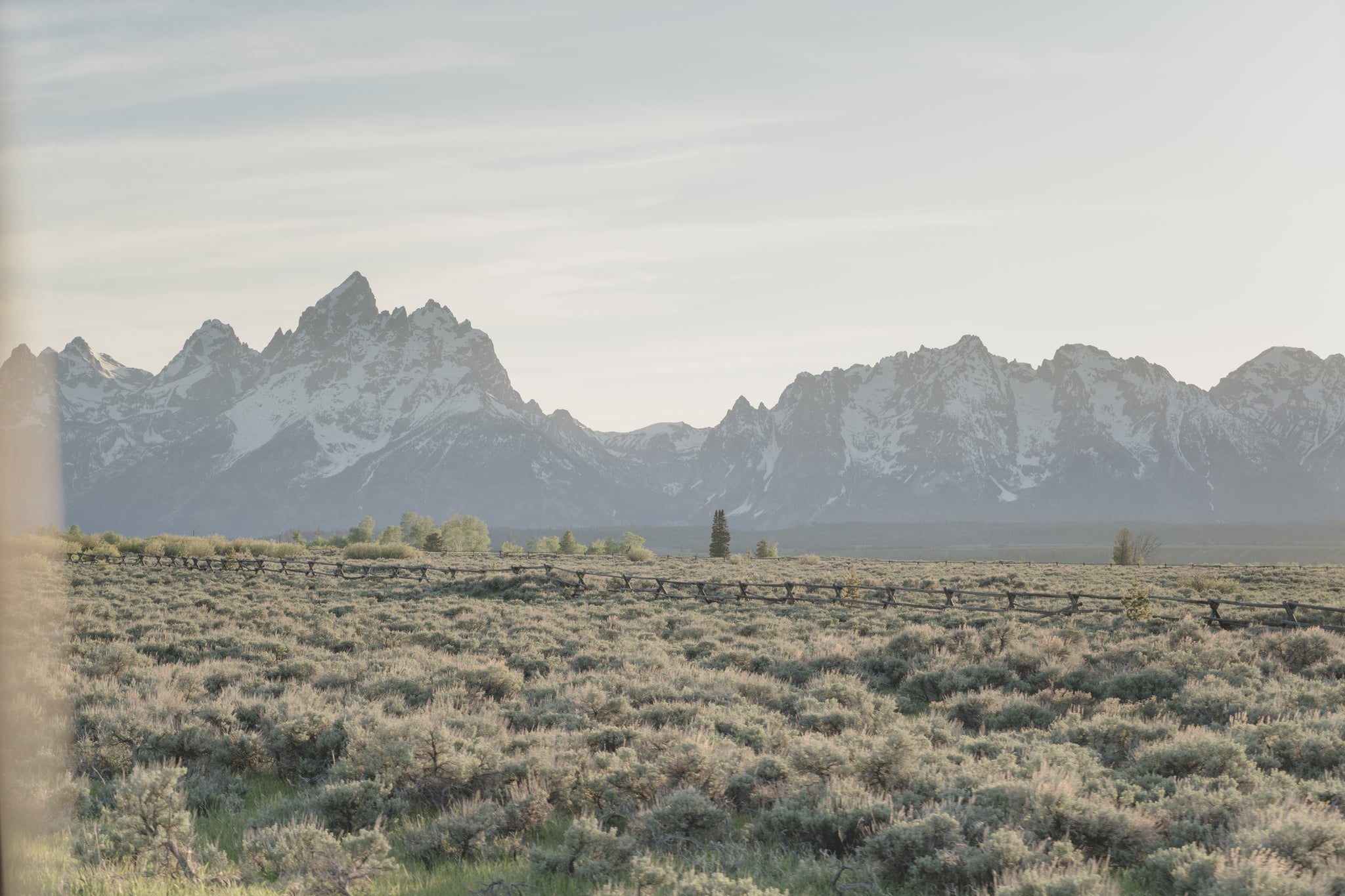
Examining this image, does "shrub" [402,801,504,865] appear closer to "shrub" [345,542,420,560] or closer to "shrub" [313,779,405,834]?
"shrub" [313,779,405,834]

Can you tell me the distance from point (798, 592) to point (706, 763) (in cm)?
2575

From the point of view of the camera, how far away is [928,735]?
11789 millimetres

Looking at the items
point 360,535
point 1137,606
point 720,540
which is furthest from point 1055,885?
point 360,535

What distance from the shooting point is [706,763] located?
9109 millimetres

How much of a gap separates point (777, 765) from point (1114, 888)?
3.70 metres

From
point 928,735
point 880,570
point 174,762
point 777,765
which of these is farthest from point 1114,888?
point 880,570

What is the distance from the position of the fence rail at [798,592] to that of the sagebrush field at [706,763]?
2.03 m

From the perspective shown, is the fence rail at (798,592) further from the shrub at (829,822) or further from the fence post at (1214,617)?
the shrub at (829,822)

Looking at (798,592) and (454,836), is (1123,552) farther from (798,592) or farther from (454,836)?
(454,836)

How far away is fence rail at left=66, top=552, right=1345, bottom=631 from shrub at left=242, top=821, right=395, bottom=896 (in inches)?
834

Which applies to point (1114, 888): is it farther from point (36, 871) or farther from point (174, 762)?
point (174, 762)

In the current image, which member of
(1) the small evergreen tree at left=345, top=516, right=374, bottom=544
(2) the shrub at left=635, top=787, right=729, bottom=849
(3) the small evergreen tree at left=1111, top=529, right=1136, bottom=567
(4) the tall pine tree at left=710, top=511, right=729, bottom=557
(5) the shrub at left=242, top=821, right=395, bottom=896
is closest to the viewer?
(5) the shrub at left=242, top=821, right=395, bottom=896

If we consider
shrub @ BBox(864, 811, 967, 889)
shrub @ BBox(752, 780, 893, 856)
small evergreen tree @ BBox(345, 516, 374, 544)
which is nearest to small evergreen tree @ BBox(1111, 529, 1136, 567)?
shrub @ BBox(752, 780, 893, 856)

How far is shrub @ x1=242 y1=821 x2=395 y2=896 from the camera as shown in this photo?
6641mm
